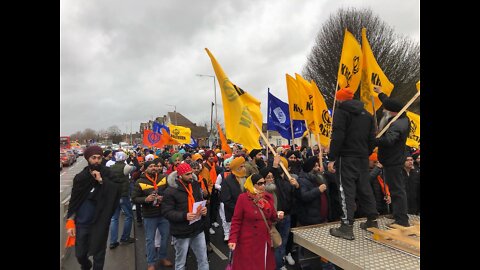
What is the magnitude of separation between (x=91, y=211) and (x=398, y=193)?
4.13 m

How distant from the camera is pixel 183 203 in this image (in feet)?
15.0

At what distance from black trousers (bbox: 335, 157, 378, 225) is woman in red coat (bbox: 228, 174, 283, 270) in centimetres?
98

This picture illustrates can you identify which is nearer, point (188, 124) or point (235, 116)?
point (235, 116)

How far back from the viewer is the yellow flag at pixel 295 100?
7254mm

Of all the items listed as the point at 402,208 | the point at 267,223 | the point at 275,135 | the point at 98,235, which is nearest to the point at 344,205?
the point at 402,208

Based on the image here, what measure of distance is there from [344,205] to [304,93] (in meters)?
3.86

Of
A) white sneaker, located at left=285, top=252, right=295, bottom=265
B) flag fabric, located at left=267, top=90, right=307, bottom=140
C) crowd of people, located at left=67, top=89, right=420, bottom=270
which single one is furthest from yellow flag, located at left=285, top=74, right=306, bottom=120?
white sneaker, located at left=285, top=252, right=295, bottom=265

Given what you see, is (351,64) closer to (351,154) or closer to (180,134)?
(351,154)

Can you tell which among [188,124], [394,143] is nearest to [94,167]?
[394,143]

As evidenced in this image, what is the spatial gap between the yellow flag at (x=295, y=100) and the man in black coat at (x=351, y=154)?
339cm

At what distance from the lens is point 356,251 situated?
3.15 meters

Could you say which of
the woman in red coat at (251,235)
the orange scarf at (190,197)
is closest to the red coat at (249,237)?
the woman in red coat at (251,235)
